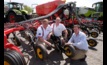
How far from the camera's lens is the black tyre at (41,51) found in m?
4.15

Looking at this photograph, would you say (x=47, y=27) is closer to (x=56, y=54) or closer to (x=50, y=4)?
(x=56, y=54)

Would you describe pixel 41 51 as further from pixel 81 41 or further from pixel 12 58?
pixel 12 58

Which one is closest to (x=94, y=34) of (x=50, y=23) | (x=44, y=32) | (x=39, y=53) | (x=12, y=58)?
(x=50, y=23)

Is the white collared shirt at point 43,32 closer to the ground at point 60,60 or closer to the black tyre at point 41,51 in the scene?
the black tyre at point 41,51

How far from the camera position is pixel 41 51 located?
4.19 metres

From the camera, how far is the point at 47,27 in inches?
191

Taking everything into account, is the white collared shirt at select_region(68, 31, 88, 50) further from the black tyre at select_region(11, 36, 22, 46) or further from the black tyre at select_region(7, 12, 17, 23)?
the black tyre at select_region(7, 12, 17, 23)

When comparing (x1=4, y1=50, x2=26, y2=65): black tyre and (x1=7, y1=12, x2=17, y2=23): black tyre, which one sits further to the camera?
(x1=7, y1=12, x2=17, y2=23): black tyre

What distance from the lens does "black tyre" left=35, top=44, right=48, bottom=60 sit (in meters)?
4.15

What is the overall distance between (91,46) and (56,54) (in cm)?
174

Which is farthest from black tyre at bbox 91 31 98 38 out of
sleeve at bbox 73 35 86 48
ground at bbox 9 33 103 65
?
sleeve at bbox 73 35 86 48

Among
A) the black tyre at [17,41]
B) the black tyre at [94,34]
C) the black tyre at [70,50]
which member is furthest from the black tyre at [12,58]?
the black tyre at [94,34]

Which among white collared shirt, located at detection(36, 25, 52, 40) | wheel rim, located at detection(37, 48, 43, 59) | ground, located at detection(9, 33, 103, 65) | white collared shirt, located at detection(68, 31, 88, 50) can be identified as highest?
white collared shirt, located at detection(36, 25, 52, 40)
